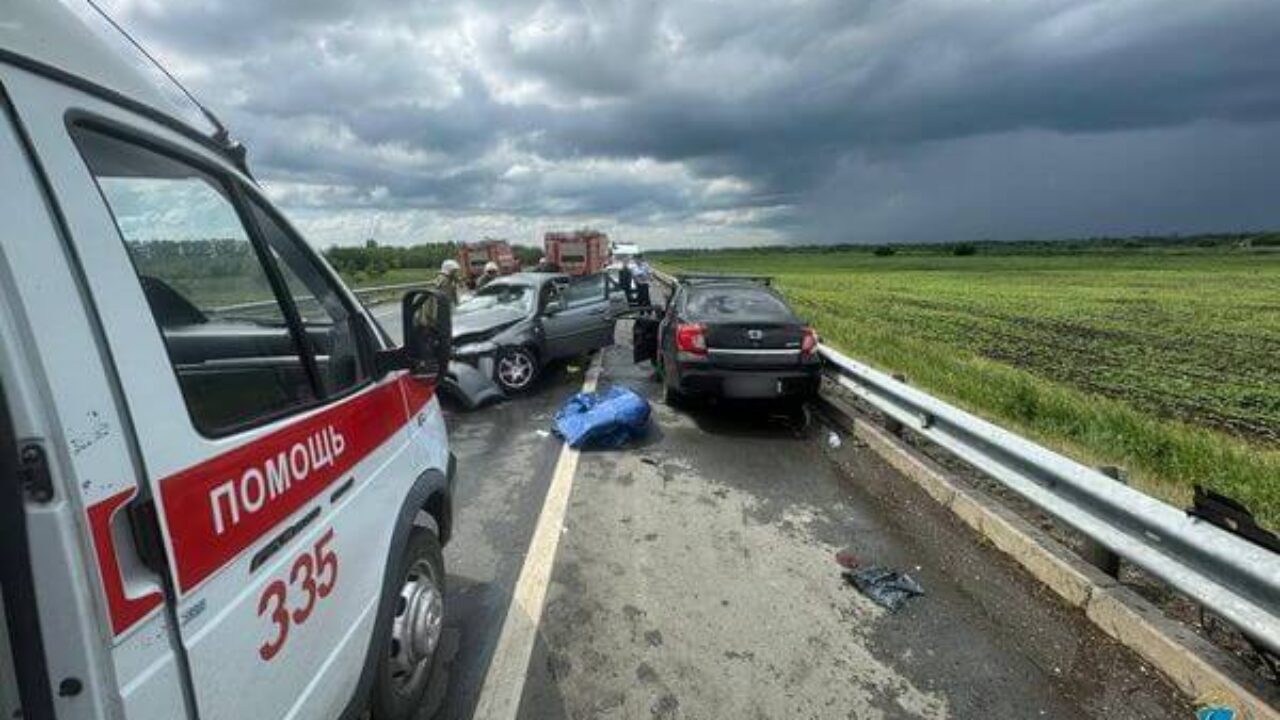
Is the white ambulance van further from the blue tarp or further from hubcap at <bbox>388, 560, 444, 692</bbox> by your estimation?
the blue tarp

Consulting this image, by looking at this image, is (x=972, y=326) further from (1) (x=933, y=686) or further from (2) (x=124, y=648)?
(2) (x=124, y=648)

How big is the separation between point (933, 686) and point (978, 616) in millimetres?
812

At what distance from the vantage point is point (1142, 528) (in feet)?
12.3

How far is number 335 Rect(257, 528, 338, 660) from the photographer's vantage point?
1822 millimetres

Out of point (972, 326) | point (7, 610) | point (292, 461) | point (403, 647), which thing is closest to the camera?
point (7, 610)

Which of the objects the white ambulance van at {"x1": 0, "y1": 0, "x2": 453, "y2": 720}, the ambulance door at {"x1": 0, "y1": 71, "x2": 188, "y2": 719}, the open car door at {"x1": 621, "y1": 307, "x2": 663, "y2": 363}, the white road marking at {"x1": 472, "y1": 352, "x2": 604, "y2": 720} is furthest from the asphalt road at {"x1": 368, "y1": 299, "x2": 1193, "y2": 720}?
the open car door at {"x1": 621, "y1": 307, "x2": 663, "y2": 363}

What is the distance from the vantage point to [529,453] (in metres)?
7.16

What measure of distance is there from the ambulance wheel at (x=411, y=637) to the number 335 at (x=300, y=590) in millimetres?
573

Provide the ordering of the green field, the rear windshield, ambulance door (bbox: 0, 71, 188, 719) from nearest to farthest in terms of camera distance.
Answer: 1. ambulance door (bbox: 0, 71, 188, 719)
2. the green field
3. the rear windshield

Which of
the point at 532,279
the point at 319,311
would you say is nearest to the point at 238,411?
the point at 319,311

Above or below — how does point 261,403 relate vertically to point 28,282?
below

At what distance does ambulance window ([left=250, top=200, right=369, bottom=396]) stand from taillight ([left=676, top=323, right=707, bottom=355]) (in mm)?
5578

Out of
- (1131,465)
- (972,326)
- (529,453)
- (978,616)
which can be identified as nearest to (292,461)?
(978,616)

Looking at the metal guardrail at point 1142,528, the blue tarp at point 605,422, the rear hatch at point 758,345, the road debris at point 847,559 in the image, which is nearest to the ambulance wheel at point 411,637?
the road debris at point 847,559
